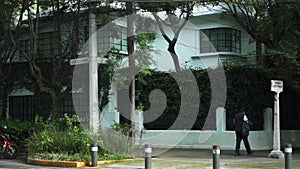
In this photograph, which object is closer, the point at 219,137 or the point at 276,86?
the point at 276,86

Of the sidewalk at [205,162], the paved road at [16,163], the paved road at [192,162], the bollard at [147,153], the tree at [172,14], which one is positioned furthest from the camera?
the tree at [172,14]

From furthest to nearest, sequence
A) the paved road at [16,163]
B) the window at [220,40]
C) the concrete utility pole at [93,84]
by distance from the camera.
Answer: the window at [220,40]
the concrete utility pole at [93,84]
the paved road at [16,163]

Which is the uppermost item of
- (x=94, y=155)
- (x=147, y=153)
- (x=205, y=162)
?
(x=147, y=153)

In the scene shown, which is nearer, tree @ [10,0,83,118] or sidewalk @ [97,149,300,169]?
sidewalk @ [97,149,300,169]

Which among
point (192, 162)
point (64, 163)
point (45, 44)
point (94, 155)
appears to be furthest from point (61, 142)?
point (45, 44)

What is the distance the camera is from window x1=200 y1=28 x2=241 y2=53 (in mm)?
25531

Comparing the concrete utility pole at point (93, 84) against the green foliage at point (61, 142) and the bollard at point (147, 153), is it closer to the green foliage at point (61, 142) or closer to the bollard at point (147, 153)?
the green foliage at point (61, 142)

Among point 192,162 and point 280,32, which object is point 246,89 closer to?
point 280,32

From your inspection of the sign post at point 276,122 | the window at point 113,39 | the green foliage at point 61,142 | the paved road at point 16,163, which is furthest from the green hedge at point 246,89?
the paved road at point 16,163

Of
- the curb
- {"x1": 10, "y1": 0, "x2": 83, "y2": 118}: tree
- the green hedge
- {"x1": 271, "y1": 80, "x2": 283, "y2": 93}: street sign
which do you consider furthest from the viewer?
the green hedge

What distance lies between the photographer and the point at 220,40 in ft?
84.0

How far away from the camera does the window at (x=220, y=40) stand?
2553 centimetres

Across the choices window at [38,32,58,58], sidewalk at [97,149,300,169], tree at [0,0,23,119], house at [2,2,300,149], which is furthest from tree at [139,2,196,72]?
sidewalk at [97,149,300,169]

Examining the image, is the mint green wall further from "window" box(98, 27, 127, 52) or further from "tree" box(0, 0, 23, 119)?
"tree" box(0, 0, 23, 119)
